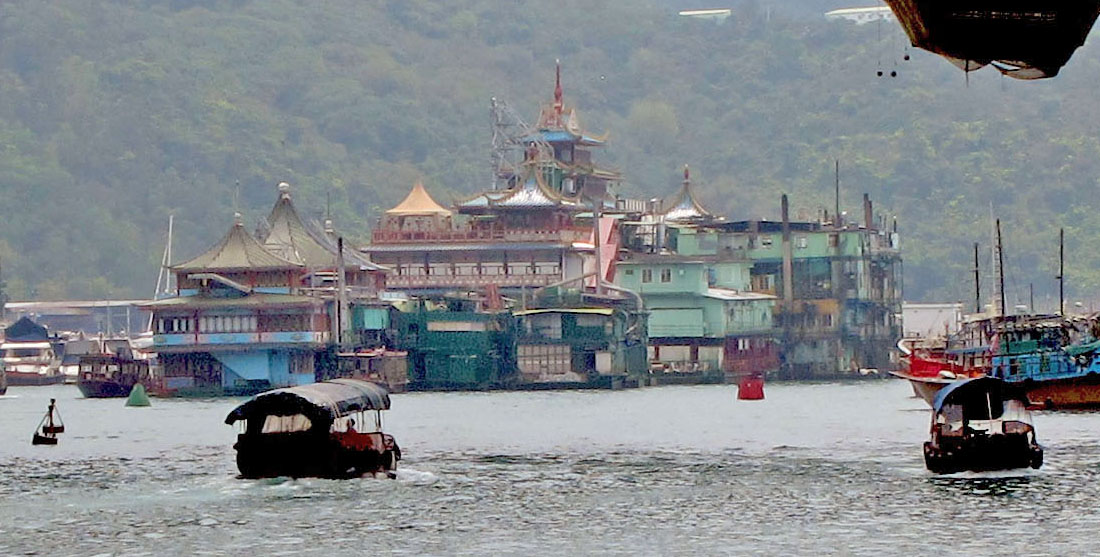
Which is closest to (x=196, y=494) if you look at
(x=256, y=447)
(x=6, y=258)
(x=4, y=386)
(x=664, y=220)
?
(x=256, y=447)

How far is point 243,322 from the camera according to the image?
111 meters

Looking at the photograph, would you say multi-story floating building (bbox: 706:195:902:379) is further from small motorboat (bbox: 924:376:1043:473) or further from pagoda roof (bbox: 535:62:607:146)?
small motorboat (bbox: 924:376:1043:473)

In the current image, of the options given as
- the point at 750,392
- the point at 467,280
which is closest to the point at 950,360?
the point at 750,392

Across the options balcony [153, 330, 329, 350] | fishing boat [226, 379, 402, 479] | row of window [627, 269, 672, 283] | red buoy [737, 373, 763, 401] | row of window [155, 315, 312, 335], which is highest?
row of window [627, 269, 672, 283]

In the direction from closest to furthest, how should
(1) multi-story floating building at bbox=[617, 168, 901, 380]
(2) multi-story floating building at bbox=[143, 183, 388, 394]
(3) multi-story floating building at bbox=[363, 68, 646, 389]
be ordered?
(2) multi-story floating building at bbox=[143, 183, 388, 394] → (3) multi-story floating building at bbox=[363, 68, 646, 389] → (1) multi-story floating building at bbox=[617, 168, 901, 380]

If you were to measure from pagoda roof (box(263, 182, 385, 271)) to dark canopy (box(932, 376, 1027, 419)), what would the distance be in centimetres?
6781

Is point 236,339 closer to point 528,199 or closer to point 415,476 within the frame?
point 528,199

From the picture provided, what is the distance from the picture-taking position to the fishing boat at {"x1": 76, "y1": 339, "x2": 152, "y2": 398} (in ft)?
354

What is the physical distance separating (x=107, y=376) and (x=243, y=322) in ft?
23.0

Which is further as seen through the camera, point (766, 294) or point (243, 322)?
point (766, 294)

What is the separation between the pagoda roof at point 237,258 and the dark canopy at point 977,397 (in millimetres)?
61653

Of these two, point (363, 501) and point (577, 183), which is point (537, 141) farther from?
point (363, 501)

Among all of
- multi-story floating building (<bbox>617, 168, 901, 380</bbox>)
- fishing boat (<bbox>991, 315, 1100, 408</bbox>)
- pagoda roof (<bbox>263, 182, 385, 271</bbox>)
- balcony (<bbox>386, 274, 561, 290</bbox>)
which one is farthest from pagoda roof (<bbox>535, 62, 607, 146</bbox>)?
fishing boat (<bbox>991, 315, 1100, 408</bbox>)

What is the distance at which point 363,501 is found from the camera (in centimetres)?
4894
